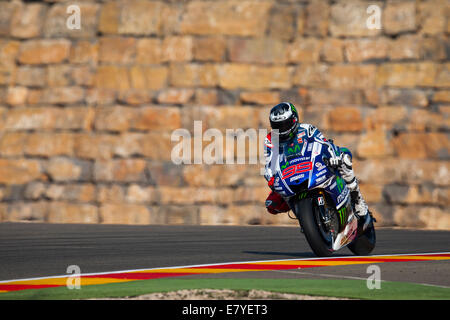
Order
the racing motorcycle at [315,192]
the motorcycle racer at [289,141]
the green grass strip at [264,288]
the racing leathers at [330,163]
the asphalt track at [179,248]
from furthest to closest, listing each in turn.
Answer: the racing leathers at [330,163] < the motorcycle racer at [289,141] < the racing motorcycle at [315,192] < the asphalt track at [179,248] < the green grass strip at [264,288]

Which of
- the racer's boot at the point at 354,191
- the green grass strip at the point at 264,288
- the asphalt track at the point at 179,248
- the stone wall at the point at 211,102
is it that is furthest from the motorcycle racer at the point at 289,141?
the stone wall at the point at 211,102

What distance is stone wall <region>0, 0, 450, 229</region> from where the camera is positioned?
19.5 metres

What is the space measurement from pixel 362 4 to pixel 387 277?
1080cm

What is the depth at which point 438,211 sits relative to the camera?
1905 centimetres

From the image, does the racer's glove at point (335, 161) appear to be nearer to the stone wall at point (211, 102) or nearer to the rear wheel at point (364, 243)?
the rear wheel at point (364, 243)

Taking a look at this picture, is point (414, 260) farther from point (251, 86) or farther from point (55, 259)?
point (251, 86)

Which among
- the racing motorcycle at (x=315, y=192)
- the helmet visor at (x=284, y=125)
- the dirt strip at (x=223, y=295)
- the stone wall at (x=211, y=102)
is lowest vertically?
the dirt strip at (x=223, y=295)

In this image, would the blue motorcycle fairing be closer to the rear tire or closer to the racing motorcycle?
the racing motorcycle

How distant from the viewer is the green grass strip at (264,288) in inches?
340

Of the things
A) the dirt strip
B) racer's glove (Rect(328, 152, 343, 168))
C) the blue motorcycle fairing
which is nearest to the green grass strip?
the dirt strip

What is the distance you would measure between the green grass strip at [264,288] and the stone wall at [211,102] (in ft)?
31.7

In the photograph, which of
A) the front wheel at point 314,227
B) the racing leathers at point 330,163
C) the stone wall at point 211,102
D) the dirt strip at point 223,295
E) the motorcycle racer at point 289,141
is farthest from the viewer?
the stone wall at point 211,102

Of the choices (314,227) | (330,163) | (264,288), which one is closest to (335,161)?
(330,163)

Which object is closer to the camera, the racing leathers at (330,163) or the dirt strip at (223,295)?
the dirt strip at (223,295)
